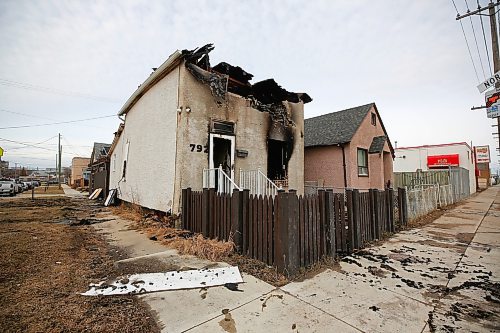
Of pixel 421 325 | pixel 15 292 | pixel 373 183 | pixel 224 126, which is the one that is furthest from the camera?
pixel 373 183

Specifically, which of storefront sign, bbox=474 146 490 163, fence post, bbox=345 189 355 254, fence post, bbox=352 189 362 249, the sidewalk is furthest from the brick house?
storefront sign, bbox=474 146 490 163

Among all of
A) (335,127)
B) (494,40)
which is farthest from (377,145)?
(494,40)

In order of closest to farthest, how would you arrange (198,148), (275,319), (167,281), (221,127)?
(275,319) < (167,281) < (198,148) < (221,127)

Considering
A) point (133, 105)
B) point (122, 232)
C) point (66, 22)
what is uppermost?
point (66, 22)

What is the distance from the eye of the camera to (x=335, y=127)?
15656 millimetres

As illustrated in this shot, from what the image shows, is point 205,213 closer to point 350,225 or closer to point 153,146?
point 350,225

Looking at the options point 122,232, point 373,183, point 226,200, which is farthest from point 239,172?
point 373,183

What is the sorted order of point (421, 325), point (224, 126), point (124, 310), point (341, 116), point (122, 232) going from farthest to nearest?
point (341, 116) → point (224, 126) → point (122, 232) → point (124, 310) → point (421, 325)

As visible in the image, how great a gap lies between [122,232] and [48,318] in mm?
5037

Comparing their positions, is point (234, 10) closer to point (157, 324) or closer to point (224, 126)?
point (224, 126)

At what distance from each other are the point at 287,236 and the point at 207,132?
4897 millimetres

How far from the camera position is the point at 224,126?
7.95 meters

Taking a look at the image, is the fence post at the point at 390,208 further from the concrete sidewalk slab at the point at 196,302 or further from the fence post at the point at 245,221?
the concrete sidewalk slab at the point at 196,302

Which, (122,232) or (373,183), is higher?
(373,183)
